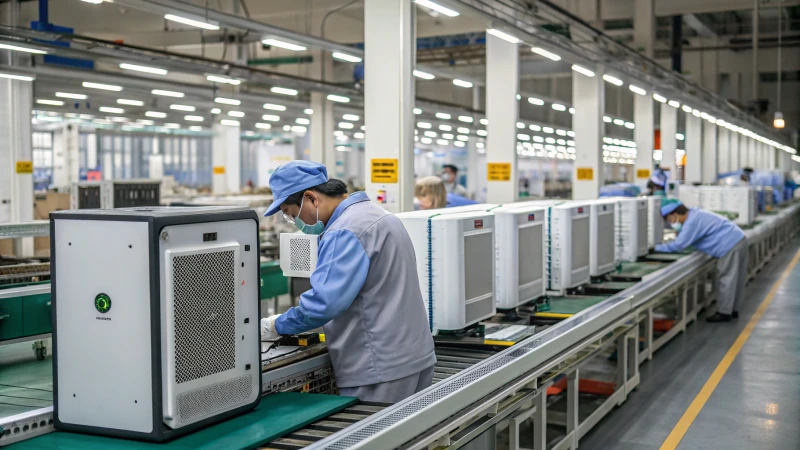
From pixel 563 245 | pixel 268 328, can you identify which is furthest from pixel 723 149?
pixel 268 328

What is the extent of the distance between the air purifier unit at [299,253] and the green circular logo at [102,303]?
1.40 meters

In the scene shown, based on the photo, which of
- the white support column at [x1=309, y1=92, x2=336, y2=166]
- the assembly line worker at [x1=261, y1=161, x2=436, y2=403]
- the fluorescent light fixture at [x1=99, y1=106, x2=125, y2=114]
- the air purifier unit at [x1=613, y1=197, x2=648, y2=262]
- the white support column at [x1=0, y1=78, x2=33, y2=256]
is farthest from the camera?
the fluorescent light fixture at [x1=99, y1=106, x2=125, y2=114]

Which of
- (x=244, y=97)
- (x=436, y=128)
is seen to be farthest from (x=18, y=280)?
(x=436, y=128)

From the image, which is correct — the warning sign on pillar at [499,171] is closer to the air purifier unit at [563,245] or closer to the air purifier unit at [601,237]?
the air purifier unit at [601,237]

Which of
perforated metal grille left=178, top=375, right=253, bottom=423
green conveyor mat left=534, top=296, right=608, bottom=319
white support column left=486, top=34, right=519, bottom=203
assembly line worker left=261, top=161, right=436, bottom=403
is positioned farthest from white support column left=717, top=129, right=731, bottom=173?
perforated metal grille left=178, top=375, right=253, bottom=423

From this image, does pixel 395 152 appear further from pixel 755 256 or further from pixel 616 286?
pixel 755 256

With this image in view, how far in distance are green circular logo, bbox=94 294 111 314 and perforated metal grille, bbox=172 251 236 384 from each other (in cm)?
21

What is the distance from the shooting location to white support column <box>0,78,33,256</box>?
37.0ft

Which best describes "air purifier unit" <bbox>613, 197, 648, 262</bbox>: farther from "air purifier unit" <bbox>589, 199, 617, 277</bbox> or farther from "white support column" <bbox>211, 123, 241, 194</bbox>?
"white support column" <bbox>211, 123, 241, 194</bbox>

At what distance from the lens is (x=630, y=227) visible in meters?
7.31

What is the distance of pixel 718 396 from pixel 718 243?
3317 millimetres

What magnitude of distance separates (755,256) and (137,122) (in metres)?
17.0

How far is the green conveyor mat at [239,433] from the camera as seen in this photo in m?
2.20

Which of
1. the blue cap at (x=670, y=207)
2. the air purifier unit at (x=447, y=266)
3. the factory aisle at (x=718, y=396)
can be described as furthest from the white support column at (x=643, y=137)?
the air purifier unit at (x=447, y=266)
